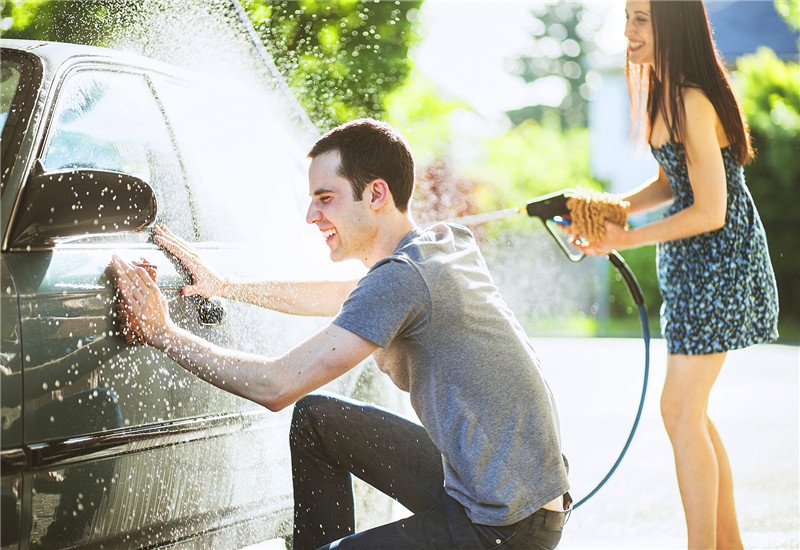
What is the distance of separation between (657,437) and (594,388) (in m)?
2.56

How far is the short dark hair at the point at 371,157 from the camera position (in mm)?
2936

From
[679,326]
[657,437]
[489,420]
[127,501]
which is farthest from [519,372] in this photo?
[657,437]

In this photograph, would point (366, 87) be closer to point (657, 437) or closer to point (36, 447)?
point (657, 437)

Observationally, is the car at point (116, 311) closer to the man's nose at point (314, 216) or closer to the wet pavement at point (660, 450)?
the man's nose at point (314, 216)

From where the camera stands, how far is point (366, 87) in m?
8.38

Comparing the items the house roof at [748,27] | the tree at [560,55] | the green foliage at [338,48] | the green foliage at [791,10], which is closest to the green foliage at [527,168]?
the green foliage at [791,10]

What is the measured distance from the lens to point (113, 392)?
8.84 ft

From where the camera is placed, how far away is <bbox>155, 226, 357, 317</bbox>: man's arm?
3066 millimetres

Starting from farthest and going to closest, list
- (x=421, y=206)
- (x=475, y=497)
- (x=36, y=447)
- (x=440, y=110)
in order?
(x=440, y=110) → (x=421, y=206) → (x=475, y=497) → (x=36, y=447)

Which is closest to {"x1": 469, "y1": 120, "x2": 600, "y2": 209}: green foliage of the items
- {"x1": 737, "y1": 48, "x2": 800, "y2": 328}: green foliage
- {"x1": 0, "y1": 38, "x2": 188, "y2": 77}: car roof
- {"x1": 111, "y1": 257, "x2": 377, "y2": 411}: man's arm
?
{"x1": 737, "y1": 48, "x2": 800, "y2": 328}: green foliage

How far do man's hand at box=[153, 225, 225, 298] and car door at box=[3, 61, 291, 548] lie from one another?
54mm

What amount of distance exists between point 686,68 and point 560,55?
172 ft

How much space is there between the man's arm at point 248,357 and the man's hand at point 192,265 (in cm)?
28

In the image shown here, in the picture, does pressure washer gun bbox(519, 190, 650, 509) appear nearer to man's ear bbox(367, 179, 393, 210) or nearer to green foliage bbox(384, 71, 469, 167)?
man's ear bbox(367, 179, 393, 210)
